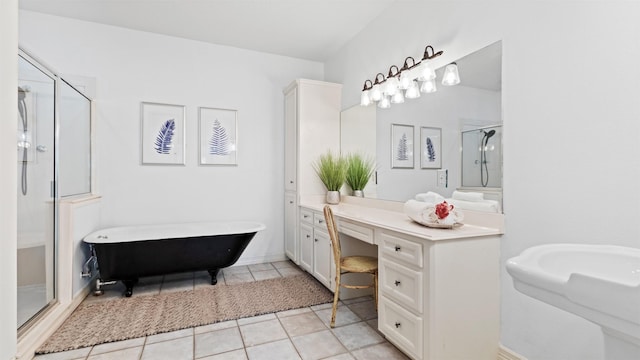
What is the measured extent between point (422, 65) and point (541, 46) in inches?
32.9

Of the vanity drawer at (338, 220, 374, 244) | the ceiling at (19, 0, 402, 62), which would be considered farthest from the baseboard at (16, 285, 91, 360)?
the ceiling at (19, 0, 402, 62)

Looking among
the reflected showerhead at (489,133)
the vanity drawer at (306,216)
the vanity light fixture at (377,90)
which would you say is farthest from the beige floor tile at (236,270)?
the reflected showerhead at (489,133)

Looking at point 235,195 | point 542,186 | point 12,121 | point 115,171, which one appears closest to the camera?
point 12,121

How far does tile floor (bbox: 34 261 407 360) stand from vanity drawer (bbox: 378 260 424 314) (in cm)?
40

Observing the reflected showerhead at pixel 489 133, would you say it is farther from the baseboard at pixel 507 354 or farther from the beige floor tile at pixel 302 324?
the beige floor tile at pixel 302 324

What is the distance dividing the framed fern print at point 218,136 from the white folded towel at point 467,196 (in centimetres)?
268

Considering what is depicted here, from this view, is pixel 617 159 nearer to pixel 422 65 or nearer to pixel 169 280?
pixel 422 65

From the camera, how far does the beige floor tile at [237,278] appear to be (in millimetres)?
3367

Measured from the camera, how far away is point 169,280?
3379 mm

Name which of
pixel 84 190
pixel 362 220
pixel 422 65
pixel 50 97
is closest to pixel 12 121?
pixel 362 220

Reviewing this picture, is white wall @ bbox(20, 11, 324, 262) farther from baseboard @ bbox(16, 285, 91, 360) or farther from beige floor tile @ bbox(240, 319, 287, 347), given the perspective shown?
beige floor tile @ bbox(240, 319, 287, 347)

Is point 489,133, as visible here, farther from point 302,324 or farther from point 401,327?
point 302,324

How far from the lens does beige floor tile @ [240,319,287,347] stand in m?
2.18

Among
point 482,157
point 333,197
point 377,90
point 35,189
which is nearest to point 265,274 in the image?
point 333,197
